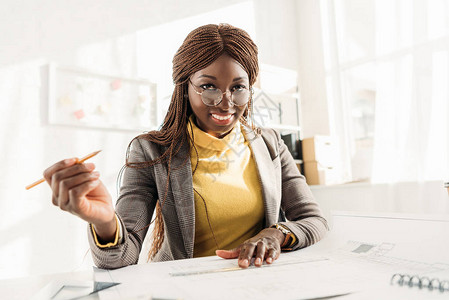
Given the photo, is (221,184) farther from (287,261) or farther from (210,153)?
(287,261)

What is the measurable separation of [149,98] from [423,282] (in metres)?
2.35

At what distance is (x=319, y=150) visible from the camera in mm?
2932

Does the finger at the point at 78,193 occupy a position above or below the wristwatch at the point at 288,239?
above

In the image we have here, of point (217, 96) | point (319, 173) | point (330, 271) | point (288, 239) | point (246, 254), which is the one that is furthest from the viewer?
point (319, 173)

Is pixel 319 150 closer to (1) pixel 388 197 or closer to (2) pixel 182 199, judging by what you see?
(1) pixel 388 197

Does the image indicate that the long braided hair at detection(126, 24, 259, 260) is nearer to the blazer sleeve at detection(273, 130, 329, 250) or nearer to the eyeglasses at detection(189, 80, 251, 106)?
the eyeglasses at detection(189, 80, 251, 106)

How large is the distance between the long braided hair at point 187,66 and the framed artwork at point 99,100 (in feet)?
4.57

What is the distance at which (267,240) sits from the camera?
0.77 meters

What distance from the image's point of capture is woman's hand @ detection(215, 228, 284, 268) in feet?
2.17

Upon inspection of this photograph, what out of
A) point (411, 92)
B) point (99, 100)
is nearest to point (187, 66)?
point (99, 100)

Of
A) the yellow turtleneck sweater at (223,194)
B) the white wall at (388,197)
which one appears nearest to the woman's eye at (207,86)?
the yellow turtleneck sweater at (223,194)

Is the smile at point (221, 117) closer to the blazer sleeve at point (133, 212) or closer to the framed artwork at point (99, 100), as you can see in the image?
the blazer sleeve at point (133, 212)

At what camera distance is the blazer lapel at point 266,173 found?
1.06 metres

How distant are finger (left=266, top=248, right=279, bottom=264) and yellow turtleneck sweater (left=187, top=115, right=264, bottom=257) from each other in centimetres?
33
